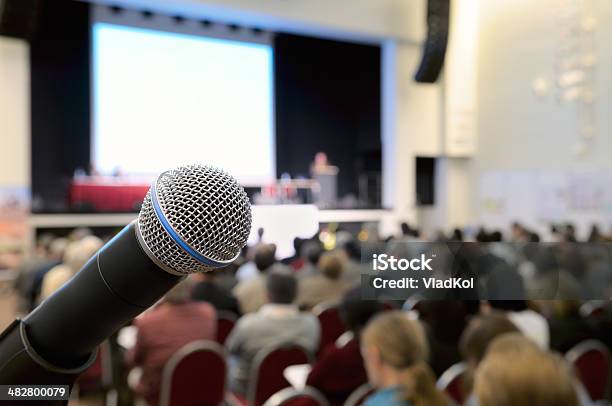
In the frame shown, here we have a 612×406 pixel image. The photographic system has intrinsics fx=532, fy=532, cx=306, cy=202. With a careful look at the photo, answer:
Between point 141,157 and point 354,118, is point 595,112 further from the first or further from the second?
point 141,157

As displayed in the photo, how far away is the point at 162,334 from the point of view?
8.82 feet

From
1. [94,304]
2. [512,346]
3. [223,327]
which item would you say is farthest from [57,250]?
[94,304]

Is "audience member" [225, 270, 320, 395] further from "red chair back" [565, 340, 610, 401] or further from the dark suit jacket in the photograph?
"red chair back" [565, 340, 610, 401]

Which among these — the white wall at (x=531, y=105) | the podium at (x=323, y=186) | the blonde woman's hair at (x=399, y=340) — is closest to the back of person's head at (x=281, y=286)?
the blonde woman's hair at (x=399, y=340)

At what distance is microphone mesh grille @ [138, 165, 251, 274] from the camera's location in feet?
1.05

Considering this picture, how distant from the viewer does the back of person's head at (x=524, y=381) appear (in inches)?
40.3

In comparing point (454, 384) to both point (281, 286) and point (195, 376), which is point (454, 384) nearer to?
Answer: point (281, 286)

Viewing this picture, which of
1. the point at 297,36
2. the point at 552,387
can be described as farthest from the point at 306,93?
the point at 552,387

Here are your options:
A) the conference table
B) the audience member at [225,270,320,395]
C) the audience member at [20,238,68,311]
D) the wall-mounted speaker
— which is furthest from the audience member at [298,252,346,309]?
the wall-mounted speaker

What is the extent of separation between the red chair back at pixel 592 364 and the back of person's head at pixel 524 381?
50.7 inches

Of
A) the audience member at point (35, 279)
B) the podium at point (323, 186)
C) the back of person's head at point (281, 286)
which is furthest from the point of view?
the podium at point (323, 186)

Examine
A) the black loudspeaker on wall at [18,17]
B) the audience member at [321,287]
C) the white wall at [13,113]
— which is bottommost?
the audience member at [321,287]

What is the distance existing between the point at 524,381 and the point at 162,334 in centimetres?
204

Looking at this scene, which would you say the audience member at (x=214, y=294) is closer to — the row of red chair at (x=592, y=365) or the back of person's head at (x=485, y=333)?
the row of red chair at (x=592, y=365)
